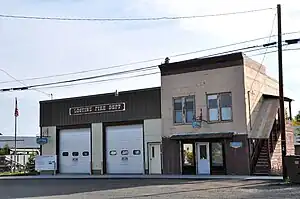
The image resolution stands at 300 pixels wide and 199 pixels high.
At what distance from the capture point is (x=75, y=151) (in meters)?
37.5

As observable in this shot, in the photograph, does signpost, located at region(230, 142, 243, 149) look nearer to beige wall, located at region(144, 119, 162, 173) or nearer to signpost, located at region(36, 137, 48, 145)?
beige wall, located at region(144, 119, 162, 173)

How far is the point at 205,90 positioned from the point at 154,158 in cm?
599

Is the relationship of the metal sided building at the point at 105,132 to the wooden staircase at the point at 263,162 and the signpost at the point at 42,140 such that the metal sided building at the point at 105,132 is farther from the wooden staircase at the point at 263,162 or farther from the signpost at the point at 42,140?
the wooden staircase at the point at 263,162

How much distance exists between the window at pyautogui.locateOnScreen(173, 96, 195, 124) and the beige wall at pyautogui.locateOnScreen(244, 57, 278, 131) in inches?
143

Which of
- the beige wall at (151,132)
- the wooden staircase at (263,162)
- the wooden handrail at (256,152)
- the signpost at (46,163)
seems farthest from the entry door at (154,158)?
the signpost at (46,163)

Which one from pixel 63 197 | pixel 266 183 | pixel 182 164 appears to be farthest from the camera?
pixel 182 164

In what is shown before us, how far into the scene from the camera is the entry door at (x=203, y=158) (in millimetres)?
30683

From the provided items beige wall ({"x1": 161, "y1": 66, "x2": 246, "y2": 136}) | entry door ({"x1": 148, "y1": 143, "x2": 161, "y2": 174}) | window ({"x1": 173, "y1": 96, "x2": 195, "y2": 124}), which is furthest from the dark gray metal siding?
entry door ({"x1": 148, "y1": 143, "x2": 161, "y2": 174})

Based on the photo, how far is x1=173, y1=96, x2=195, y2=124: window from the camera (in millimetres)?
31453

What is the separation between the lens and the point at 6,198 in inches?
763

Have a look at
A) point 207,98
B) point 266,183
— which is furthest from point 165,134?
point 266,183

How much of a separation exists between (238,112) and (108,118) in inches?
403

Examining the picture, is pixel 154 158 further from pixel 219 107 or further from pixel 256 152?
pixel 256 152

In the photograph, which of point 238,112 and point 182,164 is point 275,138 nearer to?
point 238,112
